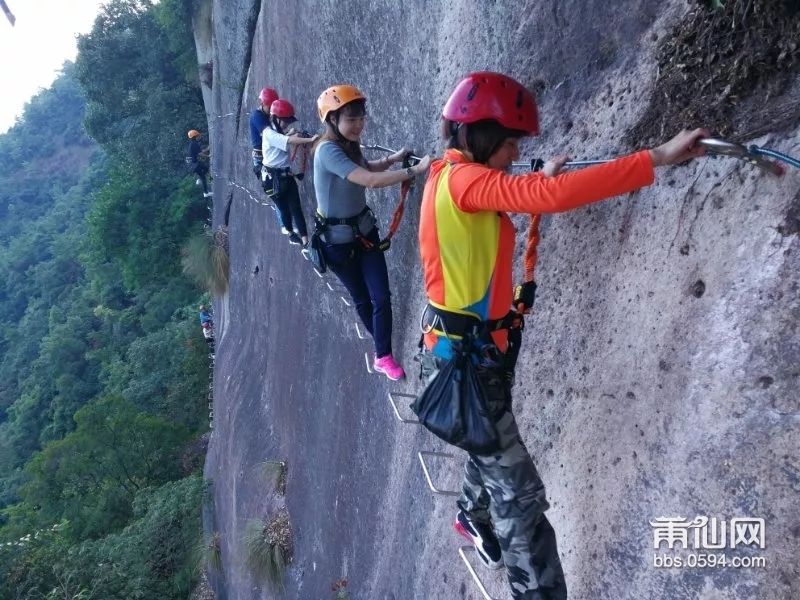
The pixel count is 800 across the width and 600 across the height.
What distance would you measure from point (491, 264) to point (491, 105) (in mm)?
611

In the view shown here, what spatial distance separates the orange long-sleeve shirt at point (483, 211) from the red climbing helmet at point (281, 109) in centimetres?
373

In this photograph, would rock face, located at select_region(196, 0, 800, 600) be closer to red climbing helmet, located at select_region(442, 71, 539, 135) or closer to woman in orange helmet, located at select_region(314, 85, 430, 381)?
woman in orange helmet, located at select_region(314, 85, 430, 381)

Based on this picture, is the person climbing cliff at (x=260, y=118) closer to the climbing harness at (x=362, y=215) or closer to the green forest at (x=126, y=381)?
the climbing harness at (x=362, y=215)

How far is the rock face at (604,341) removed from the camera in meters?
2.13

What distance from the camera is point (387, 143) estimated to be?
4973 millimetres

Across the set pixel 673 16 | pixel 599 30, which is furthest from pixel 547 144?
pixel 673 16

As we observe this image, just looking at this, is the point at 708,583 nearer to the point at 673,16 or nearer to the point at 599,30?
the point at 673,16

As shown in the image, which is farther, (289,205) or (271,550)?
(271,550)

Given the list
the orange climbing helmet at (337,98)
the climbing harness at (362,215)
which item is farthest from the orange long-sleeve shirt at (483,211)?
the climbing harness at (362,215)

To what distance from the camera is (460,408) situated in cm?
256

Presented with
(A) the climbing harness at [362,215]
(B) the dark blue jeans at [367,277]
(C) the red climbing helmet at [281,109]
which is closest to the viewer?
(A) the climbing harness at [362,215]

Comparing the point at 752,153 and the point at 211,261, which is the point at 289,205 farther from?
the point at 211,261

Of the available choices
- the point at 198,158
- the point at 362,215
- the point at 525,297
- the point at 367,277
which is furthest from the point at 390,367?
the point at 198,158

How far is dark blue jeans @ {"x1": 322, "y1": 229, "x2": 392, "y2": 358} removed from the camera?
417 cm
